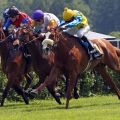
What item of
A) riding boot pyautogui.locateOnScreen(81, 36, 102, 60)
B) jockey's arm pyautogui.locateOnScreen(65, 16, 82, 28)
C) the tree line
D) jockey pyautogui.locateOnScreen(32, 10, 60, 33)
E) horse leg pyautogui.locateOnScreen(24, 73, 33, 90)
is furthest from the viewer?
the tree line

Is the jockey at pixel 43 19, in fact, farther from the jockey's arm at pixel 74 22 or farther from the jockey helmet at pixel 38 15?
the jockey's arm at pixel 74 22

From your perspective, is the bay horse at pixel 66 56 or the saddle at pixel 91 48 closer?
the bay horse at pixel 66 56

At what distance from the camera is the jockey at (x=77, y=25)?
14234mm

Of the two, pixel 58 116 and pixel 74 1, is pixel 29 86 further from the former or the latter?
pixel 74 1

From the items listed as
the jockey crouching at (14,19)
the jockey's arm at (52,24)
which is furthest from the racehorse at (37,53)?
the jockey crouching at (14,19)

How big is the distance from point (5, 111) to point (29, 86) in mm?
3558

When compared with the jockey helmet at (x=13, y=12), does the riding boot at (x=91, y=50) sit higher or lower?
lower

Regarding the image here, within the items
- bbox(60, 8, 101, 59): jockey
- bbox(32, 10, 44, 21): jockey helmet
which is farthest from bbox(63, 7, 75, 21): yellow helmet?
bbox(32, 10, 44, 21): jockey helmet

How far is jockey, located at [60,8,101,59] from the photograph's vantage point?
1423cm

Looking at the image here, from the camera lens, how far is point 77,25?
47.4 feet

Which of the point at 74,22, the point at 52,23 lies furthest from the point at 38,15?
the point at 74,22

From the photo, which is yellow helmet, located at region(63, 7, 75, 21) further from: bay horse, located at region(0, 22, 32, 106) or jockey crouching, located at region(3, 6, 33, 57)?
bay horse, located at region(0, 22, 32, 106)

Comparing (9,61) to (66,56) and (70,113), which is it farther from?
(70,113)

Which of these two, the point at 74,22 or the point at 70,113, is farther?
the point at 74,22
